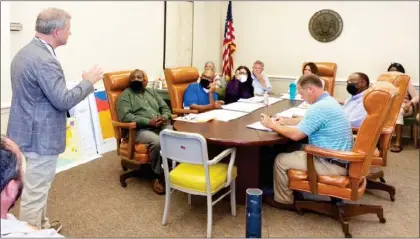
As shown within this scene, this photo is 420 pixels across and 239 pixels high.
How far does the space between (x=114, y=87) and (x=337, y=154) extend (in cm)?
211

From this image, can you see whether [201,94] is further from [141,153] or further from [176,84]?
[141,153]

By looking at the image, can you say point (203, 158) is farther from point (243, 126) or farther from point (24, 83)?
point (24, 83)

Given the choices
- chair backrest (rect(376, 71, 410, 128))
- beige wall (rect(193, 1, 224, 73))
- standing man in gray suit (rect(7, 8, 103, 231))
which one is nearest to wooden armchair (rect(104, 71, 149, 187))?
standing man in gray suit (rect(7, 8, 103, 231))

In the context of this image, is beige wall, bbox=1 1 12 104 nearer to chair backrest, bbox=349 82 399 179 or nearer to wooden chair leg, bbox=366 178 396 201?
chair backrest, bbox=349 82 399 179

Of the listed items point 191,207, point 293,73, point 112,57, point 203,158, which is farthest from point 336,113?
point 293,73

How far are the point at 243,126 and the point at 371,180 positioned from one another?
1.36 meters

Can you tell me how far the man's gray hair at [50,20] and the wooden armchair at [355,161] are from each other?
174 centimetres

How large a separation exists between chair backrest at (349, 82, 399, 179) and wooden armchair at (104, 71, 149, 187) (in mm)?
1740

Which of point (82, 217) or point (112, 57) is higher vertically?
point (112, 57)

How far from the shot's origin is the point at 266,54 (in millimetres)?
6758

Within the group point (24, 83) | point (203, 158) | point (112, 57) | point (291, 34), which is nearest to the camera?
point (24, 83)

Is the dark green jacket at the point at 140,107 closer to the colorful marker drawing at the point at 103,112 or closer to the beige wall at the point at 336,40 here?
the colorful marker drawing at the point at 103,112

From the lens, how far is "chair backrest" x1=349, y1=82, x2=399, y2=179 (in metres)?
2.56

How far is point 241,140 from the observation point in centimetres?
271
